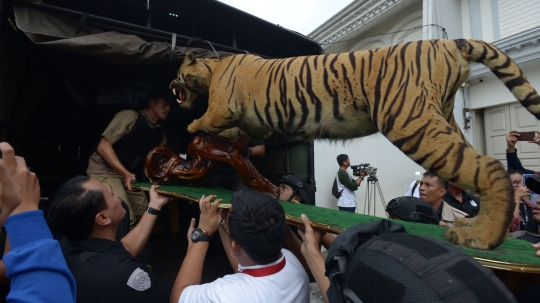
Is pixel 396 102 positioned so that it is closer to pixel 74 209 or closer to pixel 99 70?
pixel 74 209

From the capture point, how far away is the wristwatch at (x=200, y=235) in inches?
61.8

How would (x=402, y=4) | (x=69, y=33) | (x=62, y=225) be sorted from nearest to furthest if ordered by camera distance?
(x=62, y=225)
(x=69, y=33)
(x=402, y=4)

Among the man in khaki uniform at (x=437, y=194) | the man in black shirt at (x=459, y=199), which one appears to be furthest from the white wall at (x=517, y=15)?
the man in khaki uniform at (x=437, y=194)

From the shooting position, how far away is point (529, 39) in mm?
5145

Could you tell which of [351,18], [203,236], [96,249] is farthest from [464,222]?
[351,18]

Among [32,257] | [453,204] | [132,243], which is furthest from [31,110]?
[453,204]

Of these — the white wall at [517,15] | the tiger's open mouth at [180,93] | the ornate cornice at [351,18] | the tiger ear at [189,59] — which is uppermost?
the ornate cornice at [351,18]

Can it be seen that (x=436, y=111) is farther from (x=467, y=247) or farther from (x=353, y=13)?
(x=353, y=13)

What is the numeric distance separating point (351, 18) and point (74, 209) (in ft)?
28.0

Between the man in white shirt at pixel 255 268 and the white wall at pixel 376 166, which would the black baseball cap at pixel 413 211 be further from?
the white wall at pixel 376 166

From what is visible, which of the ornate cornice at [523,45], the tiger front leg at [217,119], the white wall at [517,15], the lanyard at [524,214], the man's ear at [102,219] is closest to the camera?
the man's ear at [102,219]

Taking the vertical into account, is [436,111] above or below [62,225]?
above

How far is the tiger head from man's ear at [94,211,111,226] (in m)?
1.19

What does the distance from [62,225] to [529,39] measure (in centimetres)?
712
